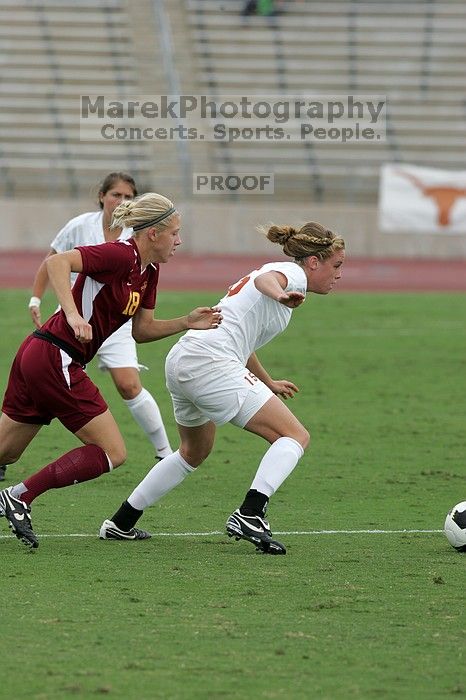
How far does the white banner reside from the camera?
26234 mm

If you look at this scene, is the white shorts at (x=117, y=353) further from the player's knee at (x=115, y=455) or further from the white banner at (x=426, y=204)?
the white banner at (x=426, y=204)

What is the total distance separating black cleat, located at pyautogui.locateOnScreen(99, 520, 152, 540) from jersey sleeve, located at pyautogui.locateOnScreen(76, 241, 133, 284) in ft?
4.16

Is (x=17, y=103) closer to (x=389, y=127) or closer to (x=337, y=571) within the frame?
(x=389, y=127)

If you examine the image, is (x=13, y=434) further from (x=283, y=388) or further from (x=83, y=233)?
(x=83, y=233)

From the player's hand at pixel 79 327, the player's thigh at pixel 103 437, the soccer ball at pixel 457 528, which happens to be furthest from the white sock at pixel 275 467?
the player's hand at pixel 79 327

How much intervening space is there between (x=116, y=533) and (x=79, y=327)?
A: 1218mm

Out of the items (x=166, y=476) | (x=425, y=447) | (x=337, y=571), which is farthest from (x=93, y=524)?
A: (x=425, y=447)

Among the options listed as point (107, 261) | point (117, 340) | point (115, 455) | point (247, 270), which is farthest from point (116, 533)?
point (247, 270)

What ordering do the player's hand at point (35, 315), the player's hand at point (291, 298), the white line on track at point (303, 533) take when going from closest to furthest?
the player's hand at point (291, 298)
the white line on track at point (303, 533)
the player's hand at point (35, 315)

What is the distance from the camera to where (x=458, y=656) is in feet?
14.9

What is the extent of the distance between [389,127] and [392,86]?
1249 millimetres

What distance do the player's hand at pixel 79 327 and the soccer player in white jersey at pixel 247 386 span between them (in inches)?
22.9

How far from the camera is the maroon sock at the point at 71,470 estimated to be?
6238mm

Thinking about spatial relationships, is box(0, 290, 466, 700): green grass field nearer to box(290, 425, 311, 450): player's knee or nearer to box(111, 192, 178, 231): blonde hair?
box(290, 425, 311, 450): player's knee
